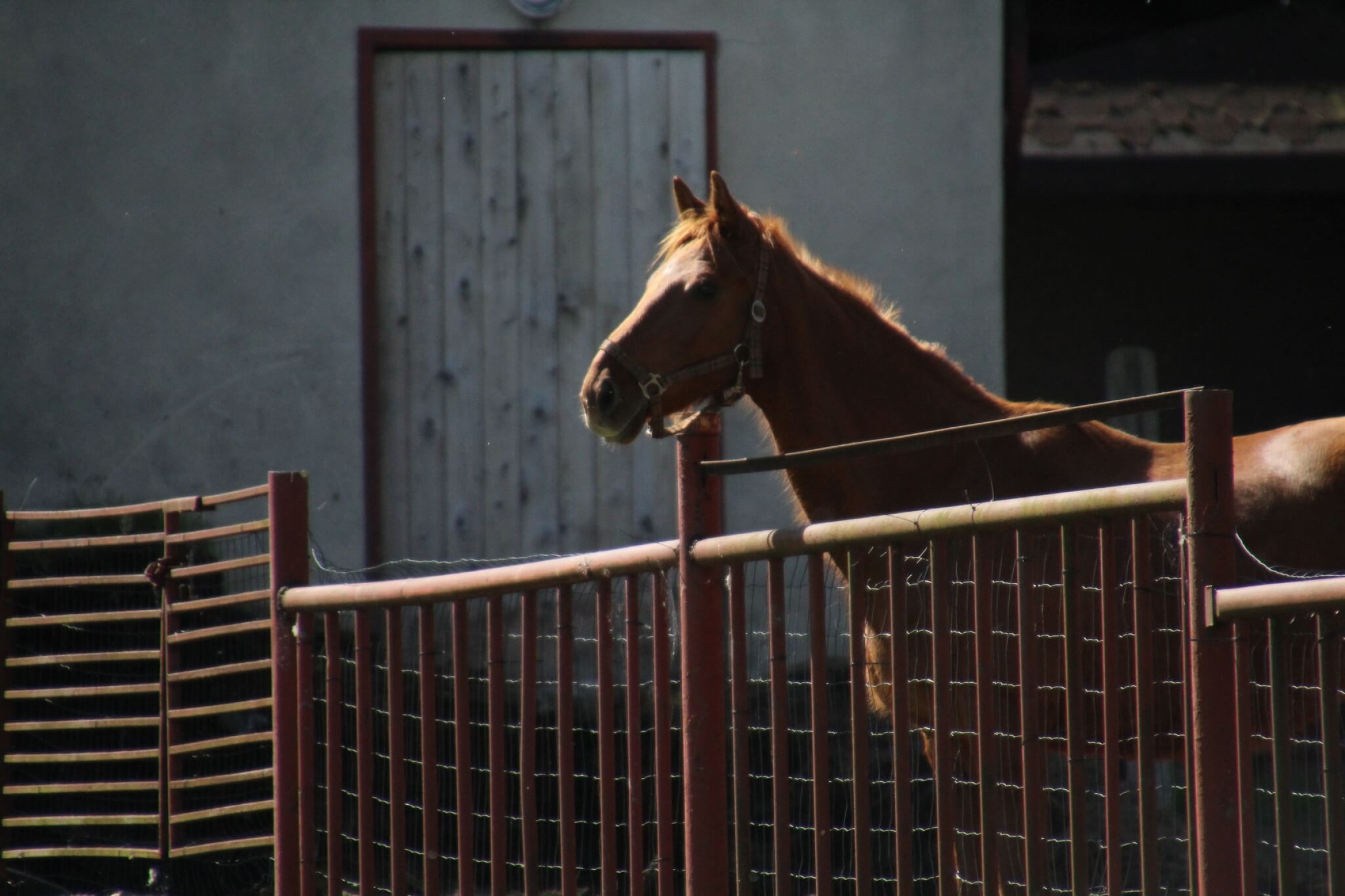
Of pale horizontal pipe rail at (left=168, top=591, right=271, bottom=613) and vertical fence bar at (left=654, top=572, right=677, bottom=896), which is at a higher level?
pale horizontal pipe rail at (left=168, top=591, right=271, bottom=613)

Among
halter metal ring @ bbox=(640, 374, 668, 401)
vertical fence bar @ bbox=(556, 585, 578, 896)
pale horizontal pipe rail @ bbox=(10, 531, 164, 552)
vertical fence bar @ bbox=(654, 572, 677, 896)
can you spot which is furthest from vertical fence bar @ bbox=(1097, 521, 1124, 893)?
pale horizontal pipe rail @ bbox=(10, 531, 164, 552)

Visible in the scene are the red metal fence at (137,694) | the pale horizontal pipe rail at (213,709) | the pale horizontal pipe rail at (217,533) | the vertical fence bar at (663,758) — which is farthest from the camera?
the red metal fence at (137,694)

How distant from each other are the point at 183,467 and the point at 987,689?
5.24 metres

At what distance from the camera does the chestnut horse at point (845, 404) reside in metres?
4.09

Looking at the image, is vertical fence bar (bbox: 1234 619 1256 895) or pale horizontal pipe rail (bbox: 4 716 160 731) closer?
vertical fence bar (bbox: 1234 619 1256 895)

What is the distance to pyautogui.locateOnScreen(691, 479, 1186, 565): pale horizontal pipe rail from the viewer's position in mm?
2385

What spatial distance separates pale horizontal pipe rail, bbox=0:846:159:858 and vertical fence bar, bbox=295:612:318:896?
1531 mm

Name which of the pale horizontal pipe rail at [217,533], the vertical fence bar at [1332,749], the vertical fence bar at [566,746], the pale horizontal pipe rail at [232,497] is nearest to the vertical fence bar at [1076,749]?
the vertical fence bar at [1332,749]

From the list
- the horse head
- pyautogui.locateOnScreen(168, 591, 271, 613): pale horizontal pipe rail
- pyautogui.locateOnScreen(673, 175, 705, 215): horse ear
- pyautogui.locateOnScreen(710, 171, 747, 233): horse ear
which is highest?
pyautogui.locateOnScreen(673, 175, 705, 215): horse ear

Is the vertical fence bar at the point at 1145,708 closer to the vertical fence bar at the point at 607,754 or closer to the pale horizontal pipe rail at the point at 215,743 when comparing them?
the vertical fence bar at the point at 607,754

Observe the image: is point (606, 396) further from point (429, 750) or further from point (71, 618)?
point (71, 618)

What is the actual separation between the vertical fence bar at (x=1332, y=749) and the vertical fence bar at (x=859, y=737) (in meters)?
0.83

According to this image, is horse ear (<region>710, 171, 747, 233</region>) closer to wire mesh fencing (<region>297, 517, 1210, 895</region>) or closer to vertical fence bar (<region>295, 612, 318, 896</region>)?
wire mesh fencing (<region>297, 517, 1210, 895</region>)

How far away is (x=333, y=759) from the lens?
12.9ft
